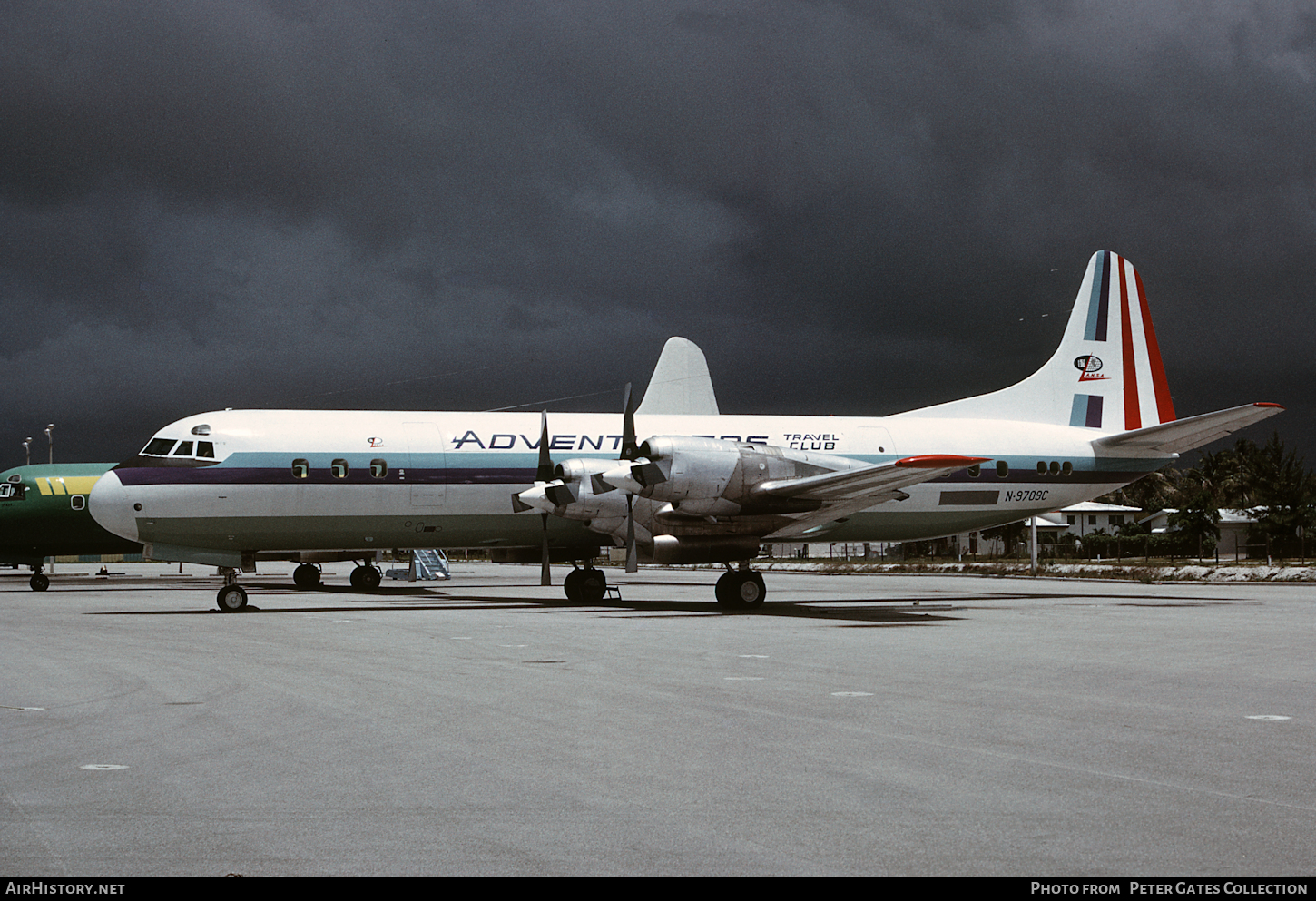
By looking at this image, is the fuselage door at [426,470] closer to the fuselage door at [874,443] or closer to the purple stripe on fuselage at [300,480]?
the purple stripe on fuselage at [300,480]

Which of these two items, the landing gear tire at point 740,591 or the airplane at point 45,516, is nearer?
the landing gear tire at point 740,591

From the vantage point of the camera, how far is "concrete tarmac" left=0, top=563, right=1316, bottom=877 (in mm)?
5574

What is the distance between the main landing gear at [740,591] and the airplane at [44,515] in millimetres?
25521

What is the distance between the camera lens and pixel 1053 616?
75.2 feet

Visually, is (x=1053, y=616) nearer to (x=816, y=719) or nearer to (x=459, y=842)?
(x=816, y=719)

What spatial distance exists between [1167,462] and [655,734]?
25211 mm

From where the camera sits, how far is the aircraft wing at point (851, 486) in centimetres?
Result: 2197

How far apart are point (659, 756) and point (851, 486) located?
15830 millimetres

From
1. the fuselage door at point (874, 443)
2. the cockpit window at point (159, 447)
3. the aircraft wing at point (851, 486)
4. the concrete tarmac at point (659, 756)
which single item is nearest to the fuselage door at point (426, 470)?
the cockpit window at point (159, 447)

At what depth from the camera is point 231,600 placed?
24719 millimetres

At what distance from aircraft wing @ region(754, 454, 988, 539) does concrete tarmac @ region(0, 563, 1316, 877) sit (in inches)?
196

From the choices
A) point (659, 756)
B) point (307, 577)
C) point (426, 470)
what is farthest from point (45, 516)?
point (659, 756)

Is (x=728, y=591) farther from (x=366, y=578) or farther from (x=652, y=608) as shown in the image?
(x=366, y=578)
